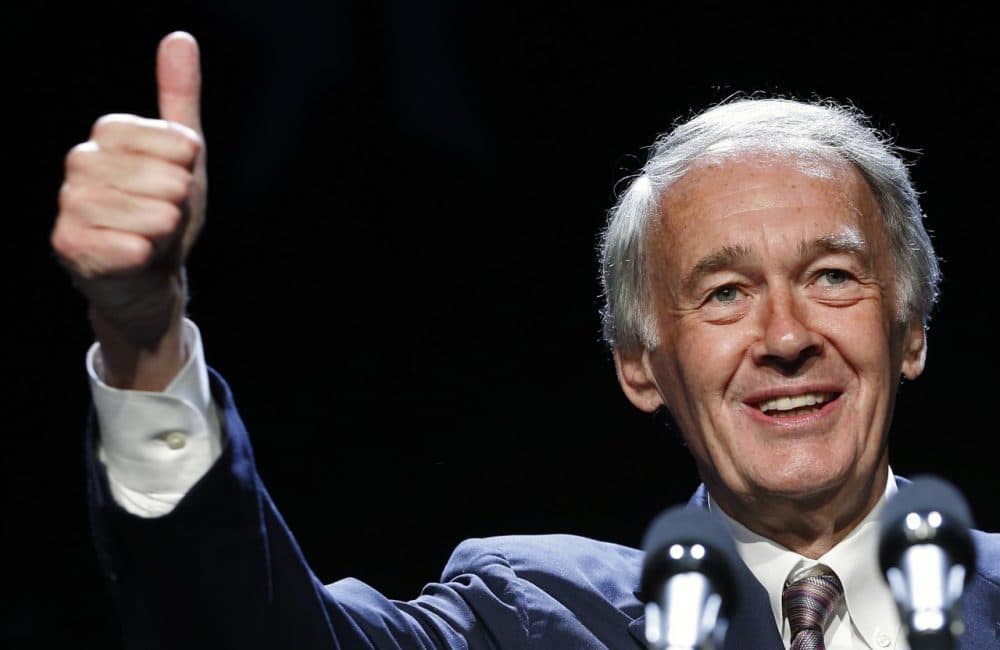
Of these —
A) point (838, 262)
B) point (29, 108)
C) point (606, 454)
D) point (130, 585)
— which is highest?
point (29, 108)

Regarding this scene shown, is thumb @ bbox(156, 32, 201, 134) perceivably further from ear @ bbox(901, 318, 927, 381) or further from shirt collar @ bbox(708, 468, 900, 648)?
ear @ bbox(901, 318, 927, 381)

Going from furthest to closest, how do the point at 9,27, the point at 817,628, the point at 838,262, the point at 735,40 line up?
1. the point at 735,40
2. the point at 9,27
3. the point at 838,262
4. the point at 817,628

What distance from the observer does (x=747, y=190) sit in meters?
2.19

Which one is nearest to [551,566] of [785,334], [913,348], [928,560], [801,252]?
[785,334]

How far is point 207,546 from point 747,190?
1173 millimetres

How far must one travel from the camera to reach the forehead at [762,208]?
213 cm

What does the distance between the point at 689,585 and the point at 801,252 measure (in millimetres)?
1013

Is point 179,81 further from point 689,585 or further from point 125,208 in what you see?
point 689,585

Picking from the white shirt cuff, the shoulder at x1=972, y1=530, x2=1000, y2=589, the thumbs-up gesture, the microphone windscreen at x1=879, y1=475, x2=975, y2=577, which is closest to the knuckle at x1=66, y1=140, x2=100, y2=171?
the thumbs-up gesture

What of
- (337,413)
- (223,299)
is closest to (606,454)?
(337,413)

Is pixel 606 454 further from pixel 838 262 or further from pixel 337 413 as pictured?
pixel 838 262

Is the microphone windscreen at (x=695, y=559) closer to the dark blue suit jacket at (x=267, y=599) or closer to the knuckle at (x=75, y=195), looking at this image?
the dark blue suit jacket at (x=267, y=599)

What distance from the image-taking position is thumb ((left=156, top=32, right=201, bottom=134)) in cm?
135

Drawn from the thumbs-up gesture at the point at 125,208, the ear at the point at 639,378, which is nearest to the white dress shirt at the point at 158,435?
the thumbs-up gesture at the point at 125,208
